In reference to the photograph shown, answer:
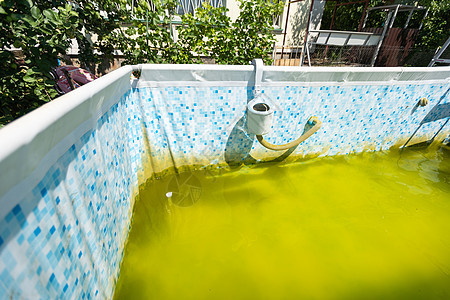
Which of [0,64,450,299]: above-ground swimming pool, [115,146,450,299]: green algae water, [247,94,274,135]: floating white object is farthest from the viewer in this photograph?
[247,94,274,135]: floating white object

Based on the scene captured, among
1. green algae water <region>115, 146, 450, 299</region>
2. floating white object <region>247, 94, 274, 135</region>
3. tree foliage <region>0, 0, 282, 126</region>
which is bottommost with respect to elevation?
green algae water <region>115, 146, 450, 299</region>

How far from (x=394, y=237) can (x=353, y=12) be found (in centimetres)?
1176

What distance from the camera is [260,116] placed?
2.28 m

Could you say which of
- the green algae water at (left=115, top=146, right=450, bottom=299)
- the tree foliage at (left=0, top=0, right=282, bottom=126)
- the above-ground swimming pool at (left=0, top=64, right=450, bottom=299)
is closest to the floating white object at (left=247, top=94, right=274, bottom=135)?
the above-ground swimming pool at (left=0, top=64, right=450, bottom=299)

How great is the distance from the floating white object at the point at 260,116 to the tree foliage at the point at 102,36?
3.99 ft

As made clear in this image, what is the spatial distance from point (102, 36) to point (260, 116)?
7.66 ft

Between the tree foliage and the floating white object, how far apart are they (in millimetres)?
1215

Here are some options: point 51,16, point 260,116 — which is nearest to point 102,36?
point 51,16

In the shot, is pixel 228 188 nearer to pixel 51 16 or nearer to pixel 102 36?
pixel 51 16

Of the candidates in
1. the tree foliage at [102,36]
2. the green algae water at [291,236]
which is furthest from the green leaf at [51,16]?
the green algae water at [291,236]

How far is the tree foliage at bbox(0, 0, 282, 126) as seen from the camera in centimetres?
175

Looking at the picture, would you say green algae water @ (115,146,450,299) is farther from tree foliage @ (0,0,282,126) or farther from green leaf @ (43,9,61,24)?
green leaf @ (43,9,61,24)

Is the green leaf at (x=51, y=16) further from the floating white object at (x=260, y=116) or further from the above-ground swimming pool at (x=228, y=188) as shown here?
the floating white object at (x=260, y=116)

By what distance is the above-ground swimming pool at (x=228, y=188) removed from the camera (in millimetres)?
890
